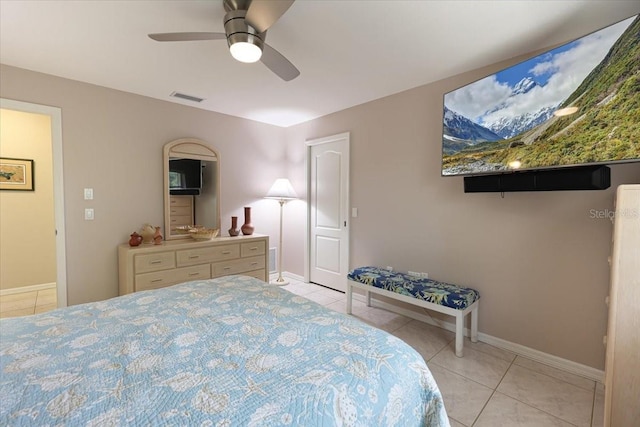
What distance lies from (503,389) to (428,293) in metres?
0.78

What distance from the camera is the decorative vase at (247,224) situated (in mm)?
3801

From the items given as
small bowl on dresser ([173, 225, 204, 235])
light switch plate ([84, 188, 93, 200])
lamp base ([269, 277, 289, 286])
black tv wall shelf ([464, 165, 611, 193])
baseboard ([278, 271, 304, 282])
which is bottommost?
lamp base ([269, 277, 289, 286])

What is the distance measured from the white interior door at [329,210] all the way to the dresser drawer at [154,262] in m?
1.86

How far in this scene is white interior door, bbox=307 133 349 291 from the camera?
3695 millimetres

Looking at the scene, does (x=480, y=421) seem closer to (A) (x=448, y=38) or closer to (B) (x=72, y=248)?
(A) (x=448, y=38)

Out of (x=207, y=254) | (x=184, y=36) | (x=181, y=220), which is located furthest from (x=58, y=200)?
(x=184, y=36)

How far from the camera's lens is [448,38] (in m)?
2.02

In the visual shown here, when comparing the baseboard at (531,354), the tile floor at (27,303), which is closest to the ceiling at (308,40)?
the baseboard at (531,354)

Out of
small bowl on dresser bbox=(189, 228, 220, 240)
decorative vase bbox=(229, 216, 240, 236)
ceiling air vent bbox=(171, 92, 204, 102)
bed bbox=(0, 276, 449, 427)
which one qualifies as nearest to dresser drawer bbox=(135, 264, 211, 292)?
small bowl on dresser bbox=(189, 228, 220, 240)

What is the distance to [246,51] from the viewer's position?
5.35 feet

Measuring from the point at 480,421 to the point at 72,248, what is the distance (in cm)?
364

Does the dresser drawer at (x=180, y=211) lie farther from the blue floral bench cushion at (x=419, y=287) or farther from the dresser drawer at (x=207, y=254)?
the blue floral bench cushion at (x=419, y=287)

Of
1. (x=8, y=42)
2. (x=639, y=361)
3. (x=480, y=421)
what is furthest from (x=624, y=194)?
(x=8, y=42)

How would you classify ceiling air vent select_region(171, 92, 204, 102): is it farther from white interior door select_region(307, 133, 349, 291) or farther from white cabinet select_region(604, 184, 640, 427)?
white cabinet select_region(604, 184, 640, 427)
